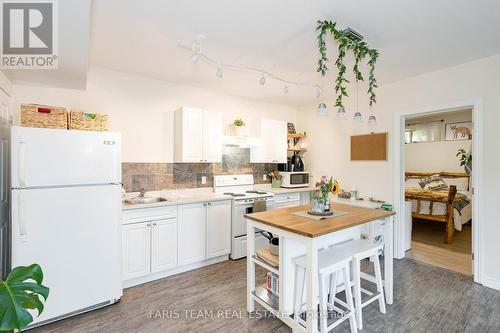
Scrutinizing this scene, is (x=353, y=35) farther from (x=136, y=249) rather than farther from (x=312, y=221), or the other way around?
(x=136, y=249)

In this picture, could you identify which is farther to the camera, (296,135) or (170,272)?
(296,135)

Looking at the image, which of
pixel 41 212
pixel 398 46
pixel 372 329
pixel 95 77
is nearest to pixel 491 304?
pixel 372 329

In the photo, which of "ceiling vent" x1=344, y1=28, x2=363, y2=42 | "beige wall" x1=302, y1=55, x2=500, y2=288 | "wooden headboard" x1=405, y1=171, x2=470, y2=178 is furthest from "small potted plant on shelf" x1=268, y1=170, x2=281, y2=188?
"wooden headboard" x1=405, y1=171, x2=470, y2=178

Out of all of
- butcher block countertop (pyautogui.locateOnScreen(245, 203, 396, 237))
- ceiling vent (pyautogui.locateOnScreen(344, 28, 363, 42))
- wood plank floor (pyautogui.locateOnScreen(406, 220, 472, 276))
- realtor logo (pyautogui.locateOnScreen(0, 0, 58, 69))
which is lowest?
wood plank floor (pyautogui.locateOnScreen(406, 220, 472, 276))

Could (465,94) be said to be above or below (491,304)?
above

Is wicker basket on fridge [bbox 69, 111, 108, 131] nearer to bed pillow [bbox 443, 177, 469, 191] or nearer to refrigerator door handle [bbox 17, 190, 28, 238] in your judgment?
refrigerator door handle [bbox 17, 190, 28, 238]

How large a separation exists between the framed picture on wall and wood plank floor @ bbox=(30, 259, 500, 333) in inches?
161

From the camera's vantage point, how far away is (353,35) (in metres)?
2.25

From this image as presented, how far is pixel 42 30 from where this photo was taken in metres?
1.81

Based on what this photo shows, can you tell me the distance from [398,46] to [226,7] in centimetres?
182

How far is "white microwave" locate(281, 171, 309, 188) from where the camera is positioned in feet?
14.9

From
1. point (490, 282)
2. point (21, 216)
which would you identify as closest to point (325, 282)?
point (490, 282)

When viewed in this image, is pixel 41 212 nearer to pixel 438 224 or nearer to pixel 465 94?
pixel 465 94

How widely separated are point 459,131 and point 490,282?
4.34 meters
